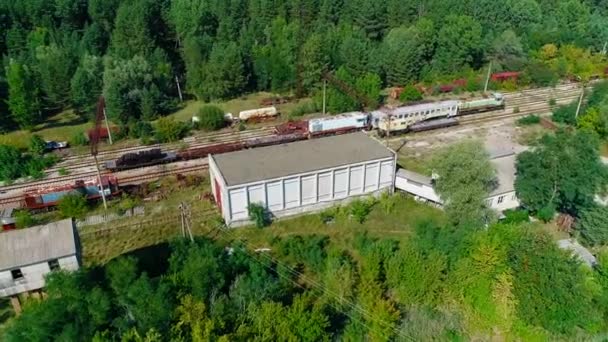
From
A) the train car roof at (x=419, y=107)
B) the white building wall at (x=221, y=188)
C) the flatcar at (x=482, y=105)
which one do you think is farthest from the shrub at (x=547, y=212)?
the white building wall at (x=221, y=188)

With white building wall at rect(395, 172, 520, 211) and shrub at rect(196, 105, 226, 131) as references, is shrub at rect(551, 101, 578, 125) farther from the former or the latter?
shrub at rect(196, 105, 226, 131)

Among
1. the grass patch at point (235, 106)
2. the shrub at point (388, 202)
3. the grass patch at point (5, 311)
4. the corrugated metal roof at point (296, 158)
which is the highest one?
the corrugated metal roof at point (296, 158)

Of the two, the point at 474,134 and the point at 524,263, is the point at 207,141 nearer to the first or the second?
the point at 474,134

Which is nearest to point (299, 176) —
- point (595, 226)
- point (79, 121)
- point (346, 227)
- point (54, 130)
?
point (346, 227)

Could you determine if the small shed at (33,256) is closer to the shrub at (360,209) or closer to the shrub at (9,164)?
the shrub at (9,164)

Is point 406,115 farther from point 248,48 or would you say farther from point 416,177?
point 248,48

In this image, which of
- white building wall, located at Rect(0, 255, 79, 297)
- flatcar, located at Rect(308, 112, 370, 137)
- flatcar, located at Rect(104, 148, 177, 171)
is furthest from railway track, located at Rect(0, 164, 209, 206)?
white building wall, located at Rect(0, 255, 79, 297)

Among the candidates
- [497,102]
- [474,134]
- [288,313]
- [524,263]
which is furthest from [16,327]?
[497,102]
